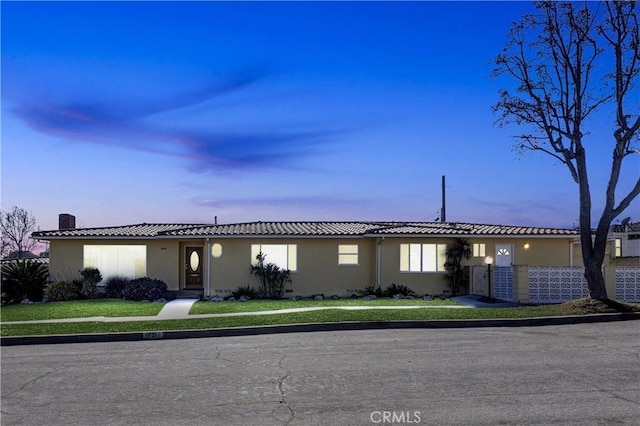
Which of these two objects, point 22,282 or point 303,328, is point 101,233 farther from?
point 303,328

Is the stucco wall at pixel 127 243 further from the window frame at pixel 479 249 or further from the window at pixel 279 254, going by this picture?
the window frame at pixel 479 249

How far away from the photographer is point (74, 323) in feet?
49.1

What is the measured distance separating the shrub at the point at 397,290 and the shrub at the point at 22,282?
46.0 ft

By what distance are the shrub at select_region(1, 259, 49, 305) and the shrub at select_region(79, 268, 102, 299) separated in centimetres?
164

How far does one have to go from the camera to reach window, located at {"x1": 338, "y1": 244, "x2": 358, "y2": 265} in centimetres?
2523

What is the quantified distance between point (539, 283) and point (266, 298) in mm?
10366

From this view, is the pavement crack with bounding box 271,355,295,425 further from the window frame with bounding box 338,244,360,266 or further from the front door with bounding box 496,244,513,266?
the front door with bounding box 496,244,513,266

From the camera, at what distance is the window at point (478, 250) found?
2530 centimetres

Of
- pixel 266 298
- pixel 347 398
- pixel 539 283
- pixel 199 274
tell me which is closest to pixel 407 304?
pixel 539 283

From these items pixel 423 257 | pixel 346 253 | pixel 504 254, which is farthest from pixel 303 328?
pixel 504 254

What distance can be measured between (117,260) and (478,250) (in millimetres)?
15499

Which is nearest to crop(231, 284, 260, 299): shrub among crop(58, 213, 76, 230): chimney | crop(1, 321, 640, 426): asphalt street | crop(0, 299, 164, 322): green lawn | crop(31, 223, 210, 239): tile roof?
crop(0, 299, 164, 322): green lawn

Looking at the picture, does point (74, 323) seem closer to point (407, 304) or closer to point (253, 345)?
point (253, 345)

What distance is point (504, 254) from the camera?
25.6 m
